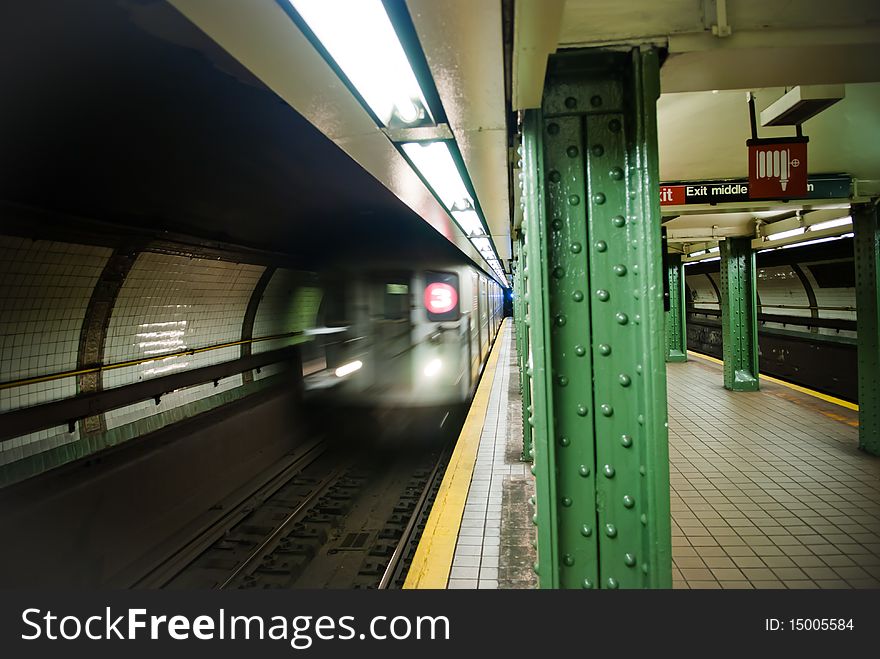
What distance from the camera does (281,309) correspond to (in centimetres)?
906

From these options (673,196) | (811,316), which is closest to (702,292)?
(811,316)

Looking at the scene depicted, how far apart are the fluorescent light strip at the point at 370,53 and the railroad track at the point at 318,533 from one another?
352cm

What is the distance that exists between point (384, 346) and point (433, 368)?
0.83 m

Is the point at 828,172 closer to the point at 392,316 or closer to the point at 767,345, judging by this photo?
→ the point at 392,316

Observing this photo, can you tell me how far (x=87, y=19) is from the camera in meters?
2.24

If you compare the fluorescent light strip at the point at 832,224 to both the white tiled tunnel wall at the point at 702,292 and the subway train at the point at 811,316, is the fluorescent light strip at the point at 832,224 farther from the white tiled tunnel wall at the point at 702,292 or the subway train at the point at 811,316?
the white tiled tunnel wall at the point at 702,292

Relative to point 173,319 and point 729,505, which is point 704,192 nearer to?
point 729,505

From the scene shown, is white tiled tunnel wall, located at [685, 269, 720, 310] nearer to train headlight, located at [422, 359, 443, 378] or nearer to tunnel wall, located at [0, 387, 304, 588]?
train headlight, located at [422, 359, 443, 378]

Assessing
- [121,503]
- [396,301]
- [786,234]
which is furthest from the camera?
[786,234]

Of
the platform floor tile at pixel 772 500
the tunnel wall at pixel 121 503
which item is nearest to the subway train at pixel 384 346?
the tunnel wall at pixel 121 503

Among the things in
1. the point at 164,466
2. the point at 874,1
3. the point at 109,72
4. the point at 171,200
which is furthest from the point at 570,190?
the point at 164,466

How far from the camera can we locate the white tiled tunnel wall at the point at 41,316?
4008 mm

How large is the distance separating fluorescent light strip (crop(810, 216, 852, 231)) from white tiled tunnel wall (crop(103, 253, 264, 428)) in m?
8.51

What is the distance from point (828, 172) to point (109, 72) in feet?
22.0
